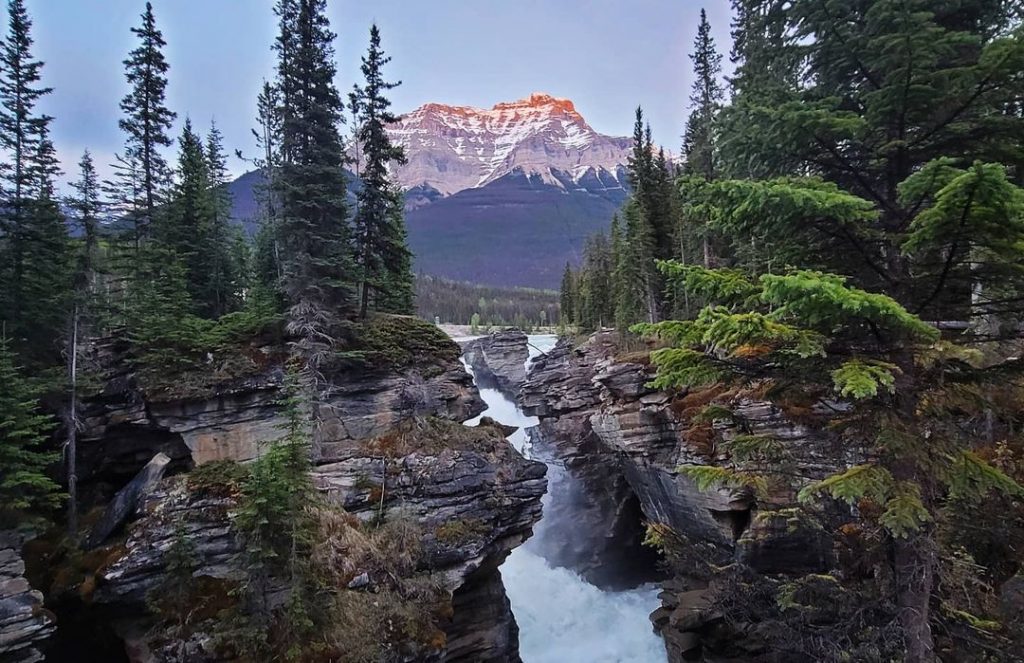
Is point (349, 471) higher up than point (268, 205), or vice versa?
point (268, 205)

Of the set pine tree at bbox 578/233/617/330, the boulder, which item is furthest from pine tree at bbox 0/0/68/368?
pine tree at bbox 578/233/617/330

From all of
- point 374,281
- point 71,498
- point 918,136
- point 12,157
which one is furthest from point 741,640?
point 12,157

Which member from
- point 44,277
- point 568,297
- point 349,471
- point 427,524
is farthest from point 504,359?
point 44,277

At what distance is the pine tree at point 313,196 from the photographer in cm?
1891

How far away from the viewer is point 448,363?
21.6m

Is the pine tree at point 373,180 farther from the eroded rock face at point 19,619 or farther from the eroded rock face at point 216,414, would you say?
the eroded rock face at point 19,619

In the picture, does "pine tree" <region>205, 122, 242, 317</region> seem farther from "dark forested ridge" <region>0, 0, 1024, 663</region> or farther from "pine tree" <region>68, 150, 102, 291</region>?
"pine tree" <region>68, 150, 102, 291</region>

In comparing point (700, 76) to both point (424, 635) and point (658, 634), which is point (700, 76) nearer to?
point (658, 634)

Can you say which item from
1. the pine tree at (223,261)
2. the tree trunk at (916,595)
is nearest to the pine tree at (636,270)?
the pine tree at (223,261)

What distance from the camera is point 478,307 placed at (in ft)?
447

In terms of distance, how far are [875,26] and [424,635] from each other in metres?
16.2

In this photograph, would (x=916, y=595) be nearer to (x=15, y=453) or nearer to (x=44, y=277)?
(x=15, y=453)

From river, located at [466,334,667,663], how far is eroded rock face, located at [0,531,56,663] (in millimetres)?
15237

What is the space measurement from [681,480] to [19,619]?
1909cm
